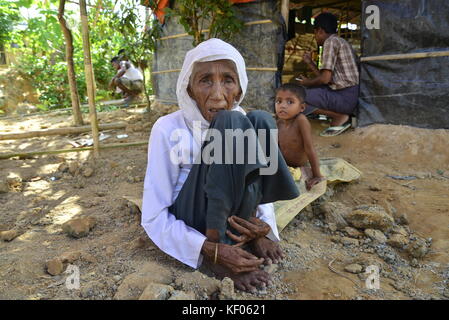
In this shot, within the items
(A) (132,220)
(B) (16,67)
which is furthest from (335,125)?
(B) (16,67)

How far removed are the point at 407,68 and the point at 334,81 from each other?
0.89m

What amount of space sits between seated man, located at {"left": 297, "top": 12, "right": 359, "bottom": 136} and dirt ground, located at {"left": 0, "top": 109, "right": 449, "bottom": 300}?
1.58ft

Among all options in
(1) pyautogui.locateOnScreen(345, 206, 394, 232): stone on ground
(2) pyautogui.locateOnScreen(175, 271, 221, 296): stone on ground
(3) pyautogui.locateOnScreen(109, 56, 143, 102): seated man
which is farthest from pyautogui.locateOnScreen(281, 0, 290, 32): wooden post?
(3) pyautogui.locateOnScreen(109, 56, 143, 102): seated man

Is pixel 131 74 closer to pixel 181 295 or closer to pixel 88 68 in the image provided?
pixel 88 68

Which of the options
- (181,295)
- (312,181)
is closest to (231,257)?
(181,295)

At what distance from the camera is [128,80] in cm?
921

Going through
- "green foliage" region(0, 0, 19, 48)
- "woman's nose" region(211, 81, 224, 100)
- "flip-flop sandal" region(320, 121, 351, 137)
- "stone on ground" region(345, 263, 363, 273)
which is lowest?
"stone on ground" region(345, 263, 363, 273)

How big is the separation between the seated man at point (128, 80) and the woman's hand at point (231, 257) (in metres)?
8.35

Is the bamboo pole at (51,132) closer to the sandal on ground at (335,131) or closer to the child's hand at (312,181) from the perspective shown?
the sandal on ground at (335,131)

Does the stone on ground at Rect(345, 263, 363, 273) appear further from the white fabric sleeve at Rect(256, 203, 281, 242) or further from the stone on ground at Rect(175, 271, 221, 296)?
the stone on ground at Rect(175, 271, 221, 296)

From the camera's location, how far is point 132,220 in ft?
8.13

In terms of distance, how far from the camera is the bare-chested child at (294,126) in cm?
277

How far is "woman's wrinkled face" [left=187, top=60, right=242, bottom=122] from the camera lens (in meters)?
1.68

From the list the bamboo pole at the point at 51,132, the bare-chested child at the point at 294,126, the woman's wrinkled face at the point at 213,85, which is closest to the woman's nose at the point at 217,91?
the woman's wrinkled face at the point at 213,85
